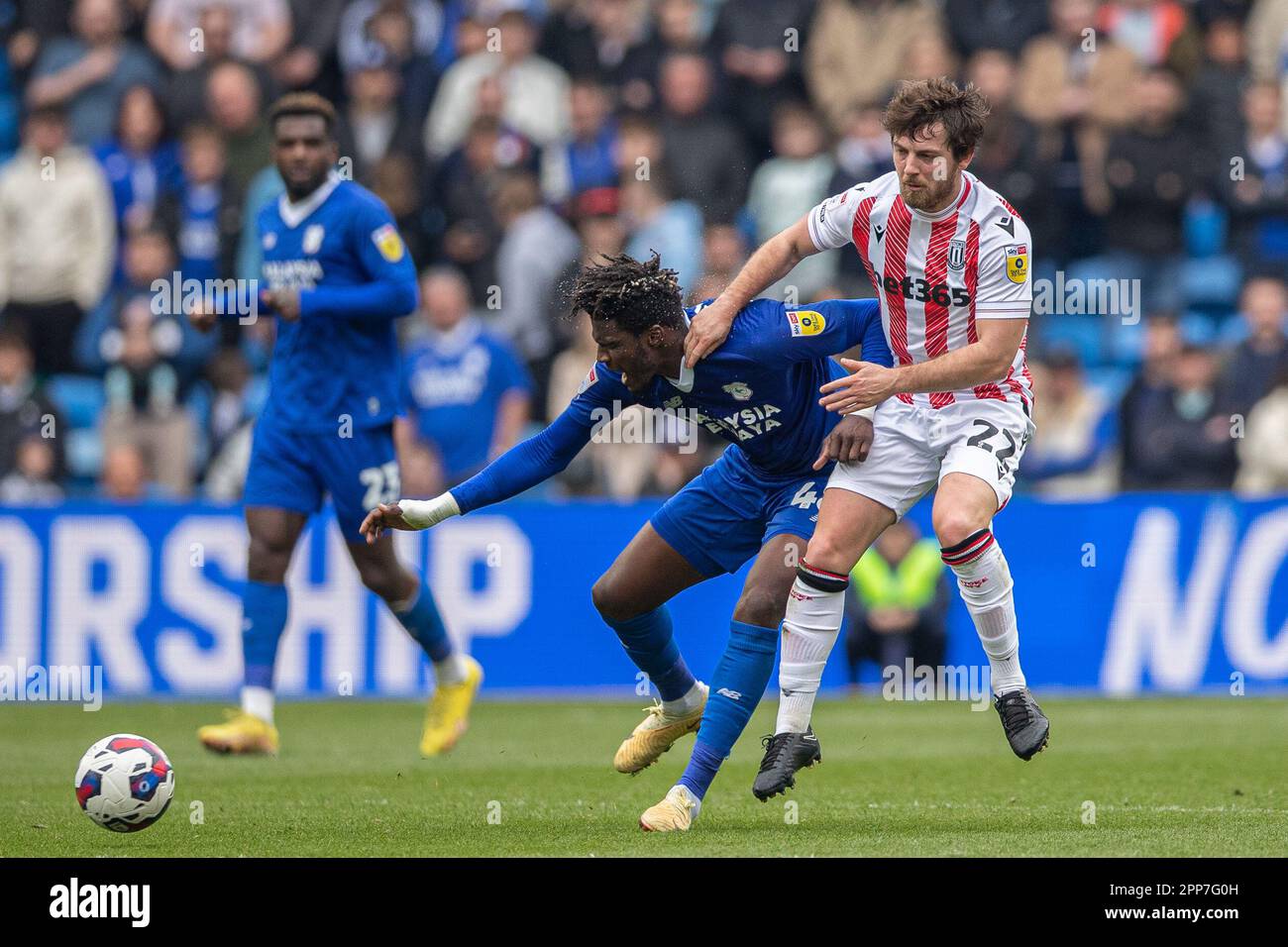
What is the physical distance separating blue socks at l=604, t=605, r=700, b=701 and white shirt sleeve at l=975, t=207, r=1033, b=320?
1.83 m

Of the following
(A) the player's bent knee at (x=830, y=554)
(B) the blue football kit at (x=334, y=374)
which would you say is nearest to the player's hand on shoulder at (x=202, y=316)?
(B) the blue football kit at (x=334, y=374)

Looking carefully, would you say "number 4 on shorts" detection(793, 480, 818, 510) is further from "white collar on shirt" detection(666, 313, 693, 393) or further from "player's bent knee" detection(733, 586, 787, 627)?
"white collar on shirt" detection(666, 313, 693, 393)

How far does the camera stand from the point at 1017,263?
7.41 meters

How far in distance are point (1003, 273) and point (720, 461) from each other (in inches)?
58.6

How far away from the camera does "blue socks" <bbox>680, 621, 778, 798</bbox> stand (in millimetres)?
7457

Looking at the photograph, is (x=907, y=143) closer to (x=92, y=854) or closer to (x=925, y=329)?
(x=925, y=329)

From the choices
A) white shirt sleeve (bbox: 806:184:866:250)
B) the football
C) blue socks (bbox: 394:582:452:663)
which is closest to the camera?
the football

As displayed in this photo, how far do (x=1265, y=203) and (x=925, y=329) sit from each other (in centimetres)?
831

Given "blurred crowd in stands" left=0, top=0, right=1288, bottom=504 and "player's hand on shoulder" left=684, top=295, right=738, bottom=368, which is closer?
"player's hand on shoulder" left=684, top=295, right=738, bottom=368

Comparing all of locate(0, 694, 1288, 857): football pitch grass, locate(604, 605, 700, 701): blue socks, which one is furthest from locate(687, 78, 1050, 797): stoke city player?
locate(604, 605, 700, 701): blue socks

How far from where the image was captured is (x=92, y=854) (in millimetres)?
6738

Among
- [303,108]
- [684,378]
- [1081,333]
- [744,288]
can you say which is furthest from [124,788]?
[1081,333]

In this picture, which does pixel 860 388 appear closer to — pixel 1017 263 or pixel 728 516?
pixel 1017 263

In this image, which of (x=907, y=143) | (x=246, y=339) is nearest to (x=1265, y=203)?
(x=246, y=339)
